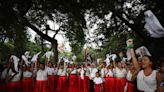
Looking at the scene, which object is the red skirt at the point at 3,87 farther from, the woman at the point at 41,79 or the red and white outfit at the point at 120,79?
the red and white outfit at the point at 120,79

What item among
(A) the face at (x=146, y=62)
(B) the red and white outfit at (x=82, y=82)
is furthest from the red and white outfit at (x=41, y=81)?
(A) the face at (x=146, y=62)

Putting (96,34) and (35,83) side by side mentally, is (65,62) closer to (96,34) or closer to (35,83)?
(96,34)

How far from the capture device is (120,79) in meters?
13.1

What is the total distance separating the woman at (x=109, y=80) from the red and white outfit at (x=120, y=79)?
0.95ft

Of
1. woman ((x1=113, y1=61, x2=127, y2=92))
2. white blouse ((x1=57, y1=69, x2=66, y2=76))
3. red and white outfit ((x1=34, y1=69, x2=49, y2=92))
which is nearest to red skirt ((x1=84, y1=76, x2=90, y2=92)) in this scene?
white blouse ((x1=57, y1=69, x2=66, y2=76))

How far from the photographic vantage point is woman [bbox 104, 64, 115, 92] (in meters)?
13.8

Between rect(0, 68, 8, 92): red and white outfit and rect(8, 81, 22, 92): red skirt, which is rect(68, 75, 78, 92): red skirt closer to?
rect(8, 81, 22, 92): red skirt

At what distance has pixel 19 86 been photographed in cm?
1062

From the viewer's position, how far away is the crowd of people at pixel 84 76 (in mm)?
4883

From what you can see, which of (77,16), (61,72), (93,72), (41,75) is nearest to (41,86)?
(41,75)

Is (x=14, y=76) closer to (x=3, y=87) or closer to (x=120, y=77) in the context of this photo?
(x=3, y=87)

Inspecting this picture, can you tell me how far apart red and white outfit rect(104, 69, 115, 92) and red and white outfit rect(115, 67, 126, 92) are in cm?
26

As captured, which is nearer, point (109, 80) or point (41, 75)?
point (41, 75)

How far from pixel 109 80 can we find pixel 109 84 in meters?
0.21
